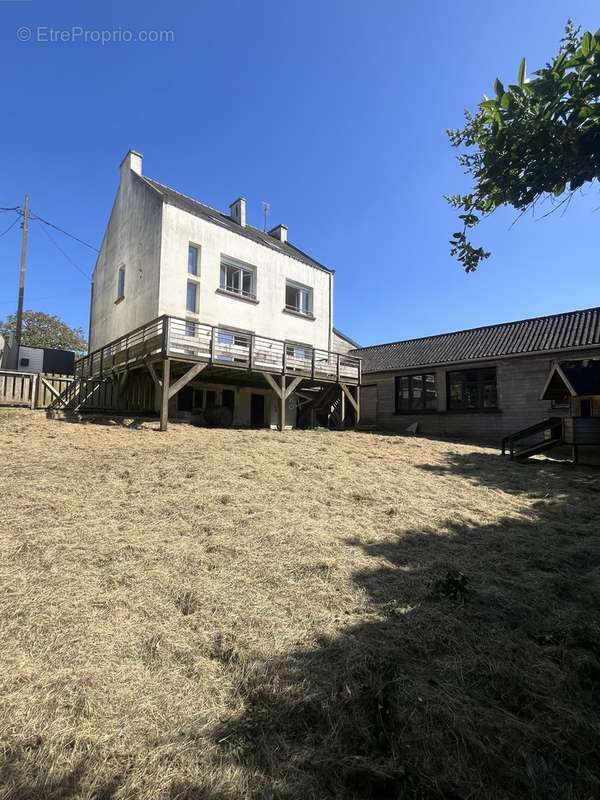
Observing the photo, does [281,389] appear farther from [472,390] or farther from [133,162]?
[133,162]

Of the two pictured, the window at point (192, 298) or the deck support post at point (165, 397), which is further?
the window at point (192, 298)

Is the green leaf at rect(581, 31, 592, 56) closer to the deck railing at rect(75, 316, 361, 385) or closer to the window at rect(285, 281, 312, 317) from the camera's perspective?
the deck railing at rect(75, 316, 361, 385)

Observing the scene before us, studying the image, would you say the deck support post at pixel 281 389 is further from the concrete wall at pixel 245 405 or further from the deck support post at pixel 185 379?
the deck support post at pixel 185 379

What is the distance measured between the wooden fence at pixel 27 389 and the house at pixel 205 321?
2.44 feet

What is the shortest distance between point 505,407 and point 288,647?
16586 mm

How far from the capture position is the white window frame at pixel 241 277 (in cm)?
1775

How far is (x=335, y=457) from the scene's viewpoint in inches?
418

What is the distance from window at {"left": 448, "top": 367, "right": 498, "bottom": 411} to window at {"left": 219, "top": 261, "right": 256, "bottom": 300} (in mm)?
10019

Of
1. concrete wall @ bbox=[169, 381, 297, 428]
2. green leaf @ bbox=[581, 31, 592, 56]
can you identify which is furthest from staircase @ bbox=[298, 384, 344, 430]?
green leaf @ bbox=[581, 31, 592, 56]

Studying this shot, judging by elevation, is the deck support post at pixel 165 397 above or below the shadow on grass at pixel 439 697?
above

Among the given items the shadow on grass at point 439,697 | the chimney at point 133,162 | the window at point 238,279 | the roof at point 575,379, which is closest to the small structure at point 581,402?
the roof at point 575,379

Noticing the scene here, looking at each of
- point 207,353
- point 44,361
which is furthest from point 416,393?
point 44,361

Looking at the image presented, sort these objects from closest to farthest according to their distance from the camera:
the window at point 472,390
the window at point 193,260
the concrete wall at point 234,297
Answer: the concrete wall at point 234,297 < the window at point 193,260 < the window at point 472,390

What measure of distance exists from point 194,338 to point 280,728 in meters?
13.5
